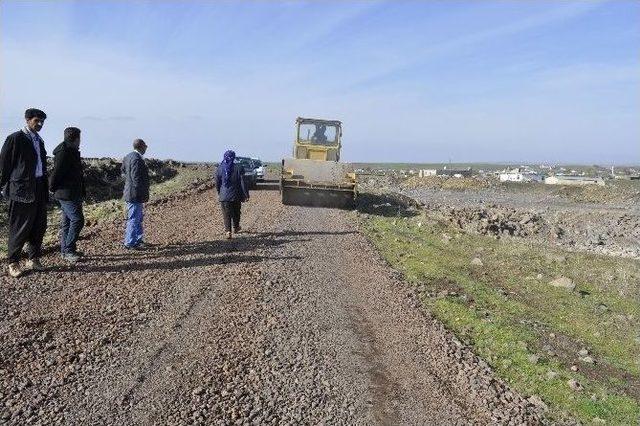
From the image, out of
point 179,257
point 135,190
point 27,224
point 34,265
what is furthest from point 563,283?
point 27,224

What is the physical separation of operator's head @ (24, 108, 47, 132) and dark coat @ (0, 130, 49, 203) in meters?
0.16

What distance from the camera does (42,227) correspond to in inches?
324

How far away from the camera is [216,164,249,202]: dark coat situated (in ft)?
38.8

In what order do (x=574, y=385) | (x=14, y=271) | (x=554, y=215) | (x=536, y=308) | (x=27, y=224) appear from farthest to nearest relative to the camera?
(x=554, y=215)
(x=536, y=308)
(x=27, y=224)
(x=14, y=271)
(x=574, y=385)

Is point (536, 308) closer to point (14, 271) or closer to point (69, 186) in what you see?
point (69, 186)

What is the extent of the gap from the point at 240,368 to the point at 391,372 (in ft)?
5.10

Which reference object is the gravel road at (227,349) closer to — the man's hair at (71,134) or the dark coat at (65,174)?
the dark coat at (65,174)

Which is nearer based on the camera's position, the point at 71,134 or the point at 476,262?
the point at 71,134

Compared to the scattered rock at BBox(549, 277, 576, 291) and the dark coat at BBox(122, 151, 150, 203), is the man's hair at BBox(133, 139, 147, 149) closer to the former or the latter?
the dark coat at BBox(122, 151, 150, 203)

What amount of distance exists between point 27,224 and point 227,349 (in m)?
4.06

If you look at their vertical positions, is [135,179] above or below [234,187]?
above

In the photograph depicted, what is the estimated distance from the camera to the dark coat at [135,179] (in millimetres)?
9828

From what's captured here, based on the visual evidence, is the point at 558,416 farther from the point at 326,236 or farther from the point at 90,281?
the point at 326,236

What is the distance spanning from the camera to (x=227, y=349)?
5.73m
